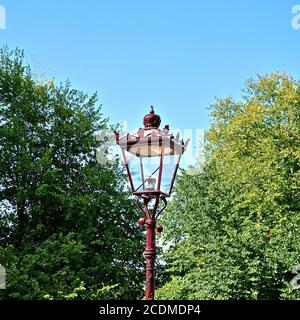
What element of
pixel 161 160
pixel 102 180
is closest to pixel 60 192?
pixel 102 180

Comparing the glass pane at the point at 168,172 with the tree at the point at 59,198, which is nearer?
the glass pane at the point at 168,172

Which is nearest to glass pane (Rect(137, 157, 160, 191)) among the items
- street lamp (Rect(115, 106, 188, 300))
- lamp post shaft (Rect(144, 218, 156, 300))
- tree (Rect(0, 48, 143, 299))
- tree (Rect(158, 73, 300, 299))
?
street lamp (Rect(115, 106, 188, 300))

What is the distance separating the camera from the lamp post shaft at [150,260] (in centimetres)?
541

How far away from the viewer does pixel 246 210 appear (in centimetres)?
2270

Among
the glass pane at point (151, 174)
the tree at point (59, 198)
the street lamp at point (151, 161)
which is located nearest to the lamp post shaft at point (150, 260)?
the street lamp at point (151, 161)

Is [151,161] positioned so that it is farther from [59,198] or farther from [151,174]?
[59,198]

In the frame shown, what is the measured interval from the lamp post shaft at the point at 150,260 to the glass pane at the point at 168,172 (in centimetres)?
38

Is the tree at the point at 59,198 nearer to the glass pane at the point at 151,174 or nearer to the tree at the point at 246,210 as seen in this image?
the tree at the point at 246,210

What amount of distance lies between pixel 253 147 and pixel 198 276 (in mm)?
6976

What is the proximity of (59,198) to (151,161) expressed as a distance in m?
18.5

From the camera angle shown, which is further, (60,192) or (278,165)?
(60,192)

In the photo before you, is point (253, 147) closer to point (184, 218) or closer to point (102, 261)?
point (184, 218)

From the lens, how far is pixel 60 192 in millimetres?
24781

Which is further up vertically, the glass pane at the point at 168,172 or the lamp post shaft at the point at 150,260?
the glass pane at the point at 168,172
